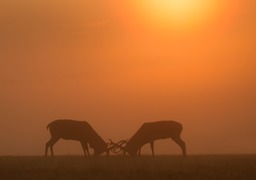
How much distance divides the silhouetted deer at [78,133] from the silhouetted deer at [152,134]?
1.71 ft

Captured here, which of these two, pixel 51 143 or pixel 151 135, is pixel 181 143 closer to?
pixel 151 135

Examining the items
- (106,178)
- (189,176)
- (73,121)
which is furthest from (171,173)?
(73,121)

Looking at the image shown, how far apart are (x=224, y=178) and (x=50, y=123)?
5885mm

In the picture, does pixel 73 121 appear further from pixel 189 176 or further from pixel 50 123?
pixel 189 176

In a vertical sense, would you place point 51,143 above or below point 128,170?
above

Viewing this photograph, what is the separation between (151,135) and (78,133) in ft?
4.90

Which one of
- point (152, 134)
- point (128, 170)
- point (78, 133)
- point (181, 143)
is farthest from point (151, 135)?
point (128, 170)

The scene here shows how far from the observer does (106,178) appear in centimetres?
575

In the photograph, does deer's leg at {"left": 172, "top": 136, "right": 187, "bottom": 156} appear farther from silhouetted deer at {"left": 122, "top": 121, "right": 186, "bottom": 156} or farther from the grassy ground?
the grassy ground

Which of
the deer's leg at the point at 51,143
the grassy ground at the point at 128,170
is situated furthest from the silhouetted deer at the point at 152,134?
the grassy ground at the point at 128,170

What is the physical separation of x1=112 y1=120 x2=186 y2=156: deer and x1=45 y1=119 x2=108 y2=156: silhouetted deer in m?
0.36

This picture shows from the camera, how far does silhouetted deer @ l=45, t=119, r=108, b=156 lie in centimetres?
1086

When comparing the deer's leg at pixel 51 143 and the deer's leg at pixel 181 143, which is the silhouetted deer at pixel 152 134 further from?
the deer's leg at pixel 51 143

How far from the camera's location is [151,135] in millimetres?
11359
